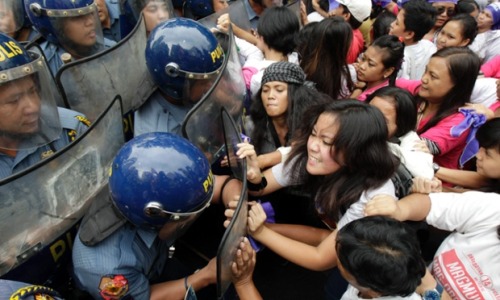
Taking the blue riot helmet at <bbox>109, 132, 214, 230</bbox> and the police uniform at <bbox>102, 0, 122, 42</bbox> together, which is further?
the police uniform at <bbox>102, 0, 122, 42</bbox>

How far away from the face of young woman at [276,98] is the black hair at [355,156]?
2.31ft

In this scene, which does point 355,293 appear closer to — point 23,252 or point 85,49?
point 23,252

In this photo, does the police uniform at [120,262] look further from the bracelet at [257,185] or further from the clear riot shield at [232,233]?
the bracelet at [257,185]

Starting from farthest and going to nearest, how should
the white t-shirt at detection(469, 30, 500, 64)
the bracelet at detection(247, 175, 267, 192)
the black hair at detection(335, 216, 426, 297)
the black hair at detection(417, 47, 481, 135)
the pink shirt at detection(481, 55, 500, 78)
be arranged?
the white t-shirt at detection(469, 30, 500, 64), the pink shirt at detection(481, 55, 500, 78), the black hair at detection(417, 47, 481, 135), the bracelet at detection(247, 175, 267, 192), the black hair at detection(335, 216, 426, 297)

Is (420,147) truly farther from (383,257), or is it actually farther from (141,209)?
(141,209)

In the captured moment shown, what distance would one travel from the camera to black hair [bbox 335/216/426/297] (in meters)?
1.38

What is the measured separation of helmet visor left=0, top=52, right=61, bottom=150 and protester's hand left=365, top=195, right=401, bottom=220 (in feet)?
5.66

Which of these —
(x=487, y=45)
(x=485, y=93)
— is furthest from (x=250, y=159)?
(x=487, y=45)

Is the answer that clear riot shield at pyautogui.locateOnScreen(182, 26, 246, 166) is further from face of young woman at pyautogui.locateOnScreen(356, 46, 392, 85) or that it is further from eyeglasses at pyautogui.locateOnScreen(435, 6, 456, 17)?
eyeglasses at pyautogui.locateOnScreen(435, 6, 456, 17)

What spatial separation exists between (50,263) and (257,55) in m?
2.42

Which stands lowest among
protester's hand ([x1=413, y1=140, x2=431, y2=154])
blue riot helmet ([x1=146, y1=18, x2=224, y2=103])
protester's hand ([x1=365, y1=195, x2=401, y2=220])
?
protester's hand ([x1=413, y1=140, x2=431, y2=154])

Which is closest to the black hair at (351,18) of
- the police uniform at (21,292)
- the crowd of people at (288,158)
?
the crowd of people at (288,158)

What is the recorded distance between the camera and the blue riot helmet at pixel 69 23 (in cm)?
288

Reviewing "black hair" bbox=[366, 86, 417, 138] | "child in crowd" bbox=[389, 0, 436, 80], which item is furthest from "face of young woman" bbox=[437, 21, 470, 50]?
"black hair" bbox=[366, 86, 417, 138]
